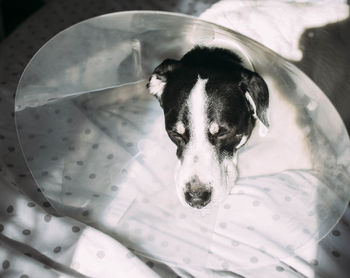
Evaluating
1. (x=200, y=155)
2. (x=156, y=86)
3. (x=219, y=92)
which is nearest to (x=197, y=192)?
(x=200, y=155)

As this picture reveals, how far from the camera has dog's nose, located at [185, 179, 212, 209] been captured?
4.98ft

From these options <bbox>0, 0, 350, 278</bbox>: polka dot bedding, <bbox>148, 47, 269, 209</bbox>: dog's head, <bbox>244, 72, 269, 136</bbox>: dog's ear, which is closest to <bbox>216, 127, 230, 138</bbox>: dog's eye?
<bbox>148, 47, 269, 209</bbox>: dog's head

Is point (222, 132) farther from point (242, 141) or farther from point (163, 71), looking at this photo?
point (163, 71)

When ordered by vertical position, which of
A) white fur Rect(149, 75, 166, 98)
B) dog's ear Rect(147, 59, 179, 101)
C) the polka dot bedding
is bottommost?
the polka dot bedding

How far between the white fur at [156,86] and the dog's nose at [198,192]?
0.43 m

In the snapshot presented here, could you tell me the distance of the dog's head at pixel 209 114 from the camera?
5.03 ft

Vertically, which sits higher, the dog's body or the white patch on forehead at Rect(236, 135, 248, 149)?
the dog's body

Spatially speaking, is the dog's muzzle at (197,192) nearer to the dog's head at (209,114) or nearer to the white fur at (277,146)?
the dog's head at (209,114)

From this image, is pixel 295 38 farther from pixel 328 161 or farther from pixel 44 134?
pixel 44 134

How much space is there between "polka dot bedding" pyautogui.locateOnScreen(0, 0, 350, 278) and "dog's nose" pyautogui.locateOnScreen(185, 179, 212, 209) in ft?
0.49

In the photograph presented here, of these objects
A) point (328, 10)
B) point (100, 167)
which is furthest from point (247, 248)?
point (328, 10)

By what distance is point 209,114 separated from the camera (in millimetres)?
1530

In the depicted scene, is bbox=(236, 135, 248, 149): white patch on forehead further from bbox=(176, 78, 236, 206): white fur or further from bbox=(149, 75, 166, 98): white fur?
bbox=(149, 75, 166, 98): white fur

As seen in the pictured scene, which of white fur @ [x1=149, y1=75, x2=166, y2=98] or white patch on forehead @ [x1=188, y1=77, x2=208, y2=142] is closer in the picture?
white patch on forehead @ [x1=188, y1=77, x2=208, y2=142]
